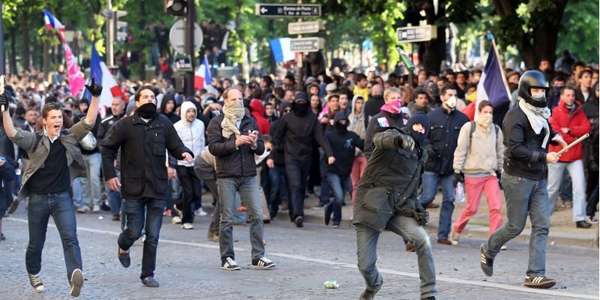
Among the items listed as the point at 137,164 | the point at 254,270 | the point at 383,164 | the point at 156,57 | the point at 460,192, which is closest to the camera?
the point at 383,164

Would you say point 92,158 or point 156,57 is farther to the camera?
point 156,57

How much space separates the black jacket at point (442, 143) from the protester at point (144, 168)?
13.7 ft

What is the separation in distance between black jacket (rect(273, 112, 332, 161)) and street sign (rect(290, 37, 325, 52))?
6.58m

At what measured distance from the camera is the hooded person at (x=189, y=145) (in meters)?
18.0

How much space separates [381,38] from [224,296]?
82.8 ft

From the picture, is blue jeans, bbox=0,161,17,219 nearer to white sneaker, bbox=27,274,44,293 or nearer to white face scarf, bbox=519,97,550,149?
white sneaker, bbox=27,274,44,293

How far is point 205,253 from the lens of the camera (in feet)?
48.3

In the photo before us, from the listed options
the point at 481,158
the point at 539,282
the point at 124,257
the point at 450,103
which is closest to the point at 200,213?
the point at 450,103

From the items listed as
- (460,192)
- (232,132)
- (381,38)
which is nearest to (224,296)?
(232,132)

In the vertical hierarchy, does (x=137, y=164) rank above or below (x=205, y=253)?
above

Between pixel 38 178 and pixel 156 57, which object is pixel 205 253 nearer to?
pixel 38 178

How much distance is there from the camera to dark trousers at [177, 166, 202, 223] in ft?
59.2

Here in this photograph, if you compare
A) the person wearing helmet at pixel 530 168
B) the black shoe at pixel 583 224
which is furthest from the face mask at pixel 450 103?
the person wearing helmet at pixel 530 168

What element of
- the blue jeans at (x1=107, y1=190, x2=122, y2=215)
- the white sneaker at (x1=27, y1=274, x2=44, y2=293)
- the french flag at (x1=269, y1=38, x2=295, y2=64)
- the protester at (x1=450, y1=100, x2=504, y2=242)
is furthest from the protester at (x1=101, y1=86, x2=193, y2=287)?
the french flag at (x1=269, y1=38, x2=295, y2=64)
